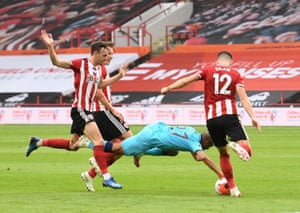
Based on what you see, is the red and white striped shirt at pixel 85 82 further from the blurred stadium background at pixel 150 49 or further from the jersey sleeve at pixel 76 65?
the blurred stadium background at pixel 150 49

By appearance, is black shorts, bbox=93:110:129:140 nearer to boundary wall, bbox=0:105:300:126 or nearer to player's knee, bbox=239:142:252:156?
player's knee, bbox=239:142:252:156

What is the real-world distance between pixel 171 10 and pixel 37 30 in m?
8.24

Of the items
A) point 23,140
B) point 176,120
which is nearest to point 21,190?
point 23,140

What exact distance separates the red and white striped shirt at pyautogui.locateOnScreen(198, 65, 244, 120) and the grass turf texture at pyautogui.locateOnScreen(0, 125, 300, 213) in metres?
1.19

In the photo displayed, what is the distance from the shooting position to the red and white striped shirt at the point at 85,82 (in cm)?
1402

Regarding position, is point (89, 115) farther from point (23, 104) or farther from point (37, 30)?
point (37, 30)

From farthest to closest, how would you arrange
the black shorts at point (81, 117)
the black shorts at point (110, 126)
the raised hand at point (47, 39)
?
the black shorts at point (110, 126) → the black shorts at point (81, 117) → the raised hand at point (47, 39)

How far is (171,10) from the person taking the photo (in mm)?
54844

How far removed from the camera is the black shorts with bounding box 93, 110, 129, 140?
14977 millimetres

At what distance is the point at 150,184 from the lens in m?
15.0

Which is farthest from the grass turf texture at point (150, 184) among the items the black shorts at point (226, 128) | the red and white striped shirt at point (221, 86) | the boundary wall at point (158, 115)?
the boundary wall at point (158, 115)

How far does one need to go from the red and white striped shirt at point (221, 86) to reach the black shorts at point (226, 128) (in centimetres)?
7

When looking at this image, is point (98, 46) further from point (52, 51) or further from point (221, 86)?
point (221, 86)

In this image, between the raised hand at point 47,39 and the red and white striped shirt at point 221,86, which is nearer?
the red and white striped shirt at point 221,86
